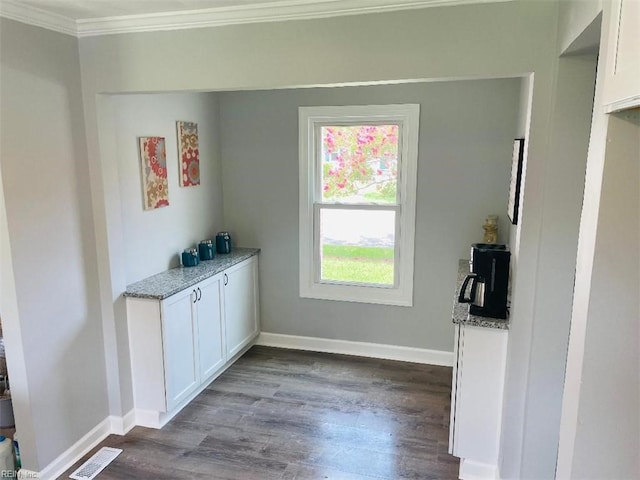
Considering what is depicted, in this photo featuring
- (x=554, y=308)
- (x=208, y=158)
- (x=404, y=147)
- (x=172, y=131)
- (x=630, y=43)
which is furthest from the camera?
(x=208, y=158)

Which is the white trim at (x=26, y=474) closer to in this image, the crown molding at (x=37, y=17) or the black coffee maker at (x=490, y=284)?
the crown molding at (x=37, y=17)

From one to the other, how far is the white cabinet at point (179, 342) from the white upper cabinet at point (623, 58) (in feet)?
8.49

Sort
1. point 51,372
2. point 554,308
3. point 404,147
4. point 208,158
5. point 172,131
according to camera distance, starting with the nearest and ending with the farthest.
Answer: point 554,308 → point 51,372 → point 172,131 → point 404,147 → point 208,158

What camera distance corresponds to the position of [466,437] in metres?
2.57

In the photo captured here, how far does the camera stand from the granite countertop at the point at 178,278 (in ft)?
9.70

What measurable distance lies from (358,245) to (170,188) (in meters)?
1.63

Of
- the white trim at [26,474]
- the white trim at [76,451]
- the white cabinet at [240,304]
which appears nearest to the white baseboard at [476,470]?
the white cabinet at [240,304]

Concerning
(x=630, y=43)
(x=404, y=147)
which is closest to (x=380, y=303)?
(x=404, y=147)

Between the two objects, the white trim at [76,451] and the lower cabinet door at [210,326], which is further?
the lower cabinet door at [210,326]

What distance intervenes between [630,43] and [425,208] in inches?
109

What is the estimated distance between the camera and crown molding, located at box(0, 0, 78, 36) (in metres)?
2.20

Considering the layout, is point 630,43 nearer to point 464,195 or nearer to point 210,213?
point 464,195

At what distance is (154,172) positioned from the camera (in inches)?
130

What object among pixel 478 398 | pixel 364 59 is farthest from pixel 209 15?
pixel 478 398
